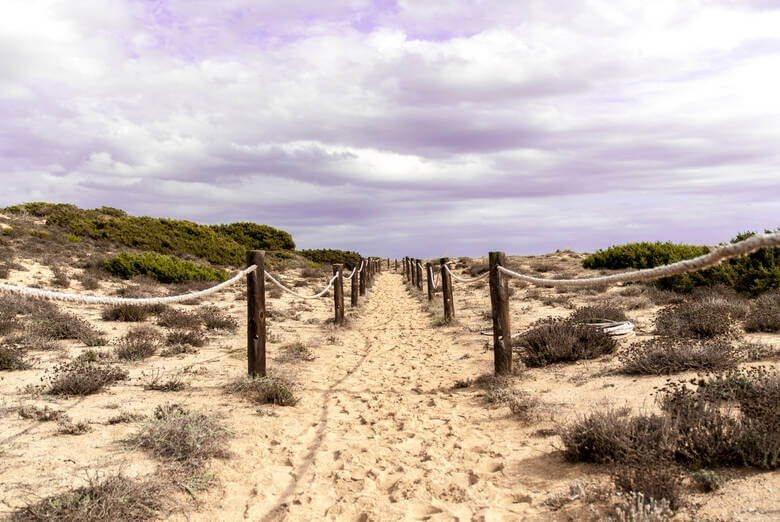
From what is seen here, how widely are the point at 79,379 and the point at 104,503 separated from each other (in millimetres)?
3106

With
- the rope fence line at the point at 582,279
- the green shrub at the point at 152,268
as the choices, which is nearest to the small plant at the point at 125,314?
the green shrub at the point at 152,268

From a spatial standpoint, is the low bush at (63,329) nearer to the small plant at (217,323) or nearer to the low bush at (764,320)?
the small plant at (217,323)

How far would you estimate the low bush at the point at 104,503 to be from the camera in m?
2.76

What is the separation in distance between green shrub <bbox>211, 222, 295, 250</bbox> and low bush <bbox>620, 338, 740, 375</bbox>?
37.3 metres

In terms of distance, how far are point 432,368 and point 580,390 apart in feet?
8.54

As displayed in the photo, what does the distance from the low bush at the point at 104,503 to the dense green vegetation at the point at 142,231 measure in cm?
2332

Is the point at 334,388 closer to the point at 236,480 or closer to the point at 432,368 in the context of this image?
the point at 432,368

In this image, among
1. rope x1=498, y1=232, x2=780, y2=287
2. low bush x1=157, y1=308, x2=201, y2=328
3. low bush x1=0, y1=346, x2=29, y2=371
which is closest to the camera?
rope x1=498, y1=232, x2=780, y2=287

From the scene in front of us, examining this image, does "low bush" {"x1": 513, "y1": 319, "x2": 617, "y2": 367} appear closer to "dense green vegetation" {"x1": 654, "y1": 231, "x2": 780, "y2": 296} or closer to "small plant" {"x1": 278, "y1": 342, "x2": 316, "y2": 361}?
"small plant" {"x1": 278, "y1": 342, "x2": 316, "y2": 361}

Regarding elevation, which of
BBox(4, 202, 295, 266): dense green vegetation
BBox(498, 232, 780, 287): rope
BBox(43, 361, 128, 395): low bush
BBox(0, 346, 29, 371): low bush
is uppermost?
BBox(4, 202, 295, 266): dense green vegetation

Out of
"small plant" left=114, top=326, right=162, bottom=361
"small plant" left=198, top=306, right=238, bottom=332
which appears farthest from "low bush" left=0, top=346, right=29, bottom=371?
"small plant" left=198, top=306, right=238, bottom=332

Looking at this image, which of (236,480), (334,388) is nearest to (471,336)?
(334,388)

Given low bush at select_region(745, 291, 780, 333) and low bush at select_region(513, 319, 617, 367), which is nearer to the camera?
low bush at select_region(513, 319, 617, 367)

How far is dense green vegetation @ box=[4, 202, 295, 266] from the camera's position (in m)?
24.4
